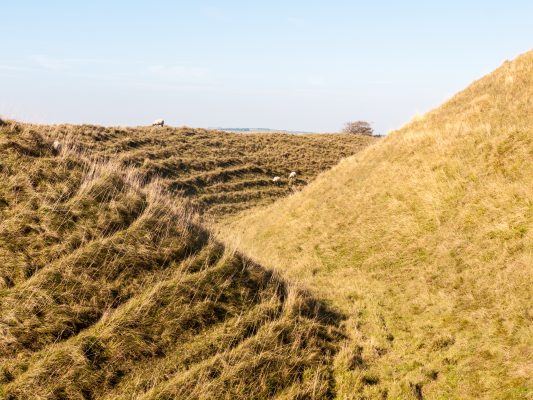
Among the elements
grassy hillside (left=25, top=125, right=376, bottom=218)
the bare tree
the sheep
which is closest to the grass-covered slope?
the sheep

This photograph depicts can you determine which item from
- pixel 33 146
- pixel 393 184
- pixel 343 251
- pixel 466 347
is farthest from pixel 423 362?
pixel 33 146

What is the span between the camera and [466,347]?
8.95 metres

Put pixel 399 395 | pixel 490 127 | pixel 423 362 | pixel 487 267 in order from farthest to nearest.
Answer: pixel 490 127 < pixel 487 267 < pixel 423 362 < pixel 399 395

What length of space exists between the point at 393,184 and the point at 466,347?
913 centimetres

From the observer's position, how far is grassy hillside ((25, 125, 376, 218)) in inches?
1310

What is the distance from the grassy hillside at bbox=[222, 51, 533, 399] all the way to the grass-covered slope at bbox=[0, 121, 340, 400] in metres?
1.49

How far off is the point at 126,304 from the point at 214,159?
31742 mm

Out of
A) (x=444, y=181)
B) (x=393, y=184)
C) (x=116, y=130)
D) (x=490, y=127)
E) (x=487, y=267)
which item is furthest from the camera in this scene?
(x=116, y=130)

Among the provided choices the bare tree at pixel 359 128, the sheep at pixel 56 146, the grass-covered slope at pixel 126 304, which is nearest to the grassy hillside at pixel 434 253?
the grass-covered slope at pixel 126 304

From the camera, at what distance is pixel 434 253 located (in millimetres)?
12375

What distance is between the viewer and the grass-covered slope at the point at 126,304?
8180mm

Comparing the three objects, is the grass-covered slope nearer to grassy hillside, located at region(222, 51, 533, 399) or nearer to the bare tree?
grassy hillside, located at region(222, 51, 533, 399)

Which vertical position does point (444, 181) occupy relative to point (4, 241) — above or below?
above

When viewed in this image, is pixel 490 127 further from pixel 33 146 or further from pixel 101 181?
pixel 33 146
